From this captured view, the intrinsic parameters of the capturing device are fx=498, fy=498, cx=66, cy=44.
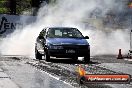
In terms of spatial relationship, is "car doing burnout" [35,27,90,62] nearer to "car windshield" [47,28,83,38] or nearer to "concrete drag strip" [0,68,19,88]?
"car windshield" [47,28,83,38]

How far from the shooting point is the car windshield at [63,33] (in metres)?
21.0

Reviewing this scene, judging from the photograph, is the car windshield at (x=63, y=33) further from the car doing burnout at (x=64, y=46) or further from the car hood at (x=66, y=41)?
the car hood at (x=66, y=41)

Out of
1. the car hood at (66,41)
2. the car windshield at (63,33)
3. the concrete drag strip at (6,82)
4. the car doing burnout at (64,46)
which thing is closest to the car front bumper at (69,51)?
the car doing burnout at (64,46)

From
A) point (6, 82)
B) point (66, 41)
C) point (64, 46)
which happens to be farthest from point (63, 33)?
point (6, 82)

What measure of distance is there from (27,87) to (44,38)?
32.5ft

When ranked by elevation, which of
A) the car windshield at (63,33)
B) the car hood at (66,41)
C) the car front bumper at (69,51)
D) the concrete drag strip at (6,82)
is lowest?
the concrete drag strip at (6,82)

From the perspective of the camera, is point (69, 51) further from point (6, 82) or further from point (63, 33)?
point (6, 82)

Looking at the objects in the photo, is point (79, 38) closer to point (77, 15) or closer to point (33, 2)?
point (77, 15)

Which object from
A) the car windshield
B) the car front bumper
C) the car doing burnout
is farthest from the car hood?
the car windshield

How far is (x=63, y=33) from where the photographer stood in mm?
21094

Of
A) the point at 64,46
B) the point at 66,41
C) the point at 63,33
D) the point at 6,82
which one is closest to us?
the point at 6,82

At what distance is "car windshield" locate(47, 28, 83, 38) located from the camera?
20969 mm

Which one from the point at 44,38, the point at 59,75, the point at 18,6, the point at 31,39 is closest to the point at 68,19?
the point at 31,39

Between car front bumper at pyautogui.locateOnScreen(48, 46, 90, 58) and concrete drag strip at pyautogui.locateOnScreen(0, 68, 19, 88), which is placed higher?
car front bumper at pyautogui.locateOnScreen(48, 46, 90, 58)
